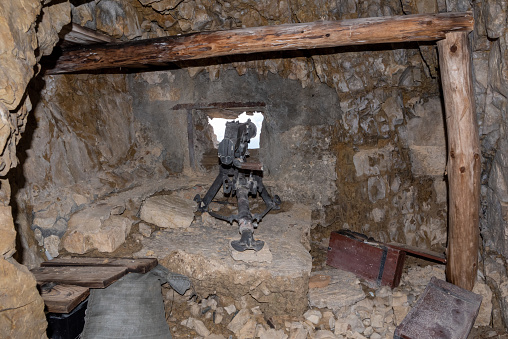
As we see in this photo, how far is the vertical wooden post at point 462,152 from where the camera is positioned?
3.28 metres

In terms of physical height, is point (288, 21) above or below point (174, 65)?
above

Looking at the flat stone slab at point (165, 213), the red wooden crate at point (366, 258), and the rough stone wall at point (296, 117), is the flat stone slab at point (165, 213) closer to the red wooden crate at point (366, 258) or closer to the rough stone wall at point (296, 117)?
the rough stone wall at point (296, 117)

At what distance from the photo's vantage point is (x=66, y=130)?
4195mm

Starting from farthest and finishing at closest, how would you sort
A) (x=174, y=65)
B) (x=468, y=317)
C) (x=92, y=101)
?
1. (x=174, y=65)
2. (x=92, y=101)
3. (x=468, y=317)

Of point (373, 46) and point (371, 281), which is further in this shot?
point (373, 46)

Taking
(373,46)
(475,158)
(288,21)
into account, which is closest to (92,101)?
(288,21)

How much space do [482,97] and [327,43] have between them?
1.66 metres

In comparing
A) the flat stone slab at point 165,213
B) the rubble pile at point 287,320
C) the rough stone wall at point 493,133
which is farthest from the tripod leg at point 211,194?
the rough stone wall at point 493,133

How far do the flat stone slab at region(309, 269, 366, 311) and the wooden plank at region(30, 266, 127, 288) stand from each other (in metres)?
1.83

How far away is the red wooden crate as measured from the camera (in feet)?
12.8

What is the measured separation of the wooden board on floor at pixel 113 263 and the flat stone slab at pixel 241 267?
0.14 meters

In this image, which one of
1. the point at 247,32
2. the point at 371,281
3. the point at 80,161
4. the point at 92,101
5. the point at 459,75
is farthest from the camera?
the point at 92,101

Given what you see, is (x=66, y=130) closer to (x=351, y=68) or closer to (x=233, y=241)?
(x=233, y=241)

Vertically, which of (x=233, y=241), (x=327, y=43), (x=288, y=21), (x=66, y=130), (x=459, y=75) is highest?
(x=288, y=21)
